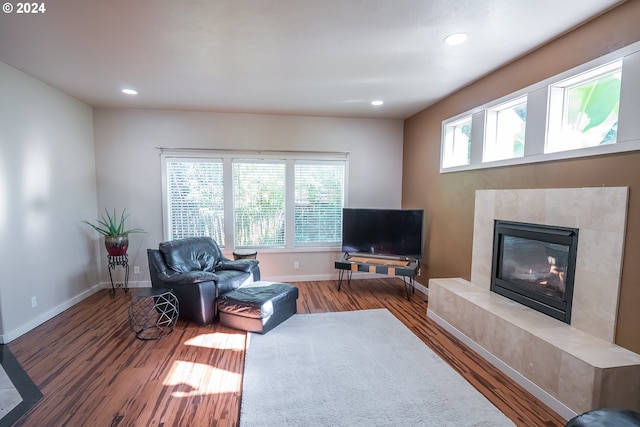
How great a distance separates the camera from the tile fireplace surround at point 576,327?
5.69 ft

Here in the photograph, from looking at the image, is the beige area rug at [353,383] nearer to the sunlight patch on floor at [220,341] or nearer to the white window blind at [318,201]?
the sunlight patch on floor at [220,341]

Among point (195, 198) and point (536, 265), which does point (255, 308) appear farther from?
point (536, 265)

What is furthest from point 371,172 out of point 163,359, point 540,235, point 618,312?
point 163,359

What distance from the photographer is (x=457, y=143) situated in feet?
12.6

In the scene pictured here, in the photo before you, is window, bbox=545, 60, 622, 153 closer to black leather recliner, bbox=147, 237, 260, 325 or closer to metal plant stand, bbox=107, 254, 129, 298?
black leather recliner, bbox=147, 237, 260, 325

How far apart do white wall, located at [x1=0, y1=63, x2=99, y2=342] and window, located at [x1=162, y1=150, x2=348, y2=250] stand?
106 cm

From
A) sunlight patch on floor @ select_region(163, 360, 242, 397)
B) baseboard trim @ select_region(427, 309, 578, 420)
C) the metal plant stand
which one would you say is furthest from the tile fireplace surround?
the metal plant stand

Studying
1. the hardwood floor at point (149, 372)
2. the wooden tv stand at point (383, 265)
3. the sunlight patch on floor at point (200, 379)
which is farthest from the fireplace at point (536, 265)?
the sunlight patch on floor at point (200, 379)

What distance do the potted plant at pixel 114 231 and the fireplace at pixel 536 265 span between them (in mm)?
4723

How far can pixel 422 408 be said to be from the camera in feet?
6.32

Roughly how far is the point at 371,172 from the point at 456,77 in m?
2.07

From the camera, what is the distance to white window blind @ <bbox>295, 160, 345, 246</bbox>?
187 inches

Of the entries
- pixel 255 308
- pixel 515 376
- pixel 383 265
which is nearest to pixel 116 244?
pixel 255 308

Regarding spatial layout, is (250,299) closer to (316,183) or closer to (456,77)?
(316,183)
